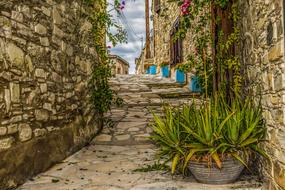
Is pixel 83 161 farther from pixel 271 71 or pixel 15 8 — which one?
pixel 271 71

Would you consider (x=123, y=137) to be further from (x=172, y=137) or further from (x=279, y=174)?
(x=279, y=174)

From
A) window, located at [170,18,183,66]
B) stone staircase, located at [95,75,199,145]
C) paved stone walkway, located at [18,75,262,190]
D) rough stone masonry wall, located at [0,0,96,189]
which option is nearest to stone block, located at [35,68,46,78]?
rough stone masonry wall, located at [0,0,96,189]

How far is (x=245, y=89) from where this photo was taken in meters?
3.11

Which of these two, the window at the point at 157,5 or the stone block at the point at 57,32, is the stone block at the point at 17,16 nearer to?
the stone block at the point at 57,32

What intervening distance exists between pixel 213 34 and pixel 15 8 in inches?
81.9

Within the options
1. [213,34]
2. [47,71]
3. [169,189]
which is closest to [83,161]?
[47,71]

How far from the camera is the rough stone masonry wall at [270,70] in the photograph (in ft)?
6.85

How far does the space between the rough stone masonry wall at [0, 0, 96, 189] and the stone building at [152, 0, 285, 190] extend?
1.93 m

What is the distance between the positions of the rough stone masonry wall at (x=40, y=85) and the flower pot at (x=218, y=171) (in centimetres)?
145

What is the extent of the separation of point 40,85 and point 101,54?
175cm

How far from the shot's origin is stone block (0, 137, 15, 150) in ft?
8.16

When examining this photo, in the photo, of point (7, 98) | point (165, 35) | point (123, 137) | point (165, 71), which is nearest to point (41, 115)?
point (7, 98)

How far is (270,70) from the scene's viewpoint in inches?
90.9

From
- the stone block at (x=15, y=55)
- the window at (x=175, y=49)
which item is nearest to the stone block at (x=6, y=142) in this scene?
the stone block at (x=15, y=55)
